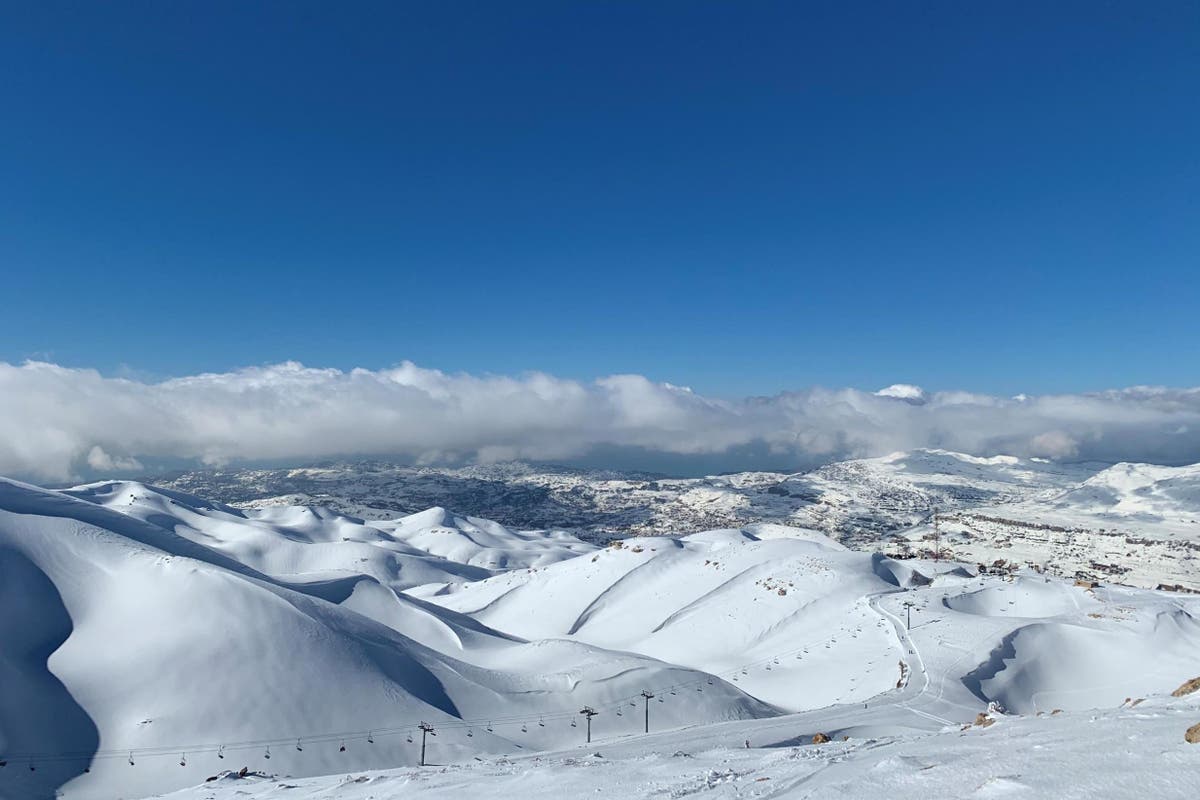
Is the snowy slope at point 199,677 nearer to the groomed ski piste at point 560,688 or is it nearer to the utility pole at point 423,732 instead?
the groomed ski piste at point 560,688

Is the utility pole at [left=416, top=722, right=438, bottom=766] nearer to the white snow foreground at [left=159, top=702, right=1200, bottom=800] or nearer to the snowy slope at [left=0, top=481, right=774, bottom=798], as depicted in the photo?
the snowy slope at [left=0, top=481, right=774, bottom=798]

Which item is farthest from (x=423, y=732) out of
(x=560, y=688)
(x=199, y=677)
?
(x=199, y=677)

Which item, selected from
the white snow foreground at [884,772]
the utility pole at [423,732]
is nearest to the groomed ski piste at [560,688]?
the white snow foreground at [884,772]

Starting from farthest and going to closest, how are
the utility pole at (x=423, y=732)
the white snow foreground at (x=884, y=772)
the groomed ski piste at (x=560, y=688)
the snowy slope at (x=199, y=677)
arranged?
1. the utility pole at (x=423, y=732)
2. the snowy slope at (x=199, y=677)
3. the groomed ski piste at (x=560, y=688)
4. the white snow foreground at (x=884, y=772)

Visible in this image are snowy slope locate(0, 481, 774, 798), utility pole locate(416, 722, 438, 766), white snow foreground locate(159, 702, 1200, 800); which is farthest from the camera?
utility pole locate(416, 722, 438, 766)

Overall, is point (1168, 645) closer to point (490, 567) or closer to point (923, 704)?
point (923, 704)

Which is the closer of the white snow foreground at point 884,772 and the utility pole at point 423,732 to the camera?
the white snow foreground at point 884,772

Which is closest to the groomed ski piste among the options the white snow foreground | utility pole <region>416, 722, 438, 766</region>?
the white snow foreground

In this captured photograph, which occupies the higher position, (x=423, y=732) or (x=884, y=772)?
(x=884, y=772)

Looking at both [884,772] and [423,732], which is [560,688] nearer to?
[423,732]
